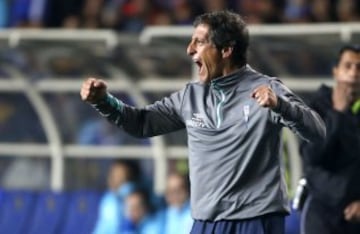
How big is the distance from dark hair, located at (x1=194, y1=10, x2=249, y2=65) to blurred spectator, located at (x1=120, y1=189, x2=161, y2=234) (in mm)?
4057

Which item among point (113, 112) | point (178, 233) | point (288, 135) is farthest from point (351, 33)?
point (113, 112)

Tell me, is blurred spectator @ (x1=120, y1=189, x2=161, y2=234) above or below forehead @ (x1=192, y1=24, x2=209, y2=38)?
below

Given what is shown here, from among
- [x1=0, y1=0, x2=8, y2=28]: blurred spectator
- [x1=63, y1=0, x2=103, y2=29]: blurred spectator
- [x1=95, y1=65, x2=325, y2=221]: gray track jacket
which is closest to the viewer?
[x1=95, y1=65, x2=325, y2=221]: gray track jacket

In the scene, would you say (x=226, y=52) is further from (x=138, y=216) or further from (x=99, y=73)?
(x=99, y=73)

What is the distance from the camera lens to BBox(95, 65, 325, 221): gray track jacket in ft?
20.5

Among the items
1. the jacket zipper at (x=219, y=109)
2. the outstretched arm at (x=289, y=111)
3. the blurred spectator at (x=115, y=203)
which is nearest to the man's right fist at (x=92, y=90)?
the jacket zipper at (x=219, y=109)

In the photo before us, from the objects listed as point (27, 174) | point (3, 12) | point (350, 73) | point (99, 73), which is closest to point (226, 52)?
point (350, 73)

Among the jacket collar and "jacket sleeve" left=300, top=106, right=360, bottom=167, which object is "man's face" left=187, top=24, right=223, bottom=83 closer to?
the jacket collar

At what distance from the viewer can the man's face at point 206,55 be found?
6.30 m

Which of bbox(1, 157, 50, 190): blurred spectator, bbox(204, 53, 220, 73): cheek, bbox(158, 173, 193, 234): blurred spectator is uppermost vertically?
bbox(204, 53, 220, 73): cheek

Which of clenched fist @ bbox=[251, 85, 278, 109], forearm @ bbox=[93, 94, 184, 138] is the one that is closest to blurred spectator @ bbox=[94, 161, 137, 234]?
forearm @ bbox=[93, 94, 184, 138]

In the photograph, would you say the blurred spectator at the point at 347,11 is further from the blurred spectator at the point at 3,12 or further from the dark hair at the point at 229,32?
the dark hair at the point at 229,32

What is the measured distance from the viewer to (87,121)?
40.3 ft

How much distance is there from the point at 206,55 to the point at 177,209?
12.9ft
